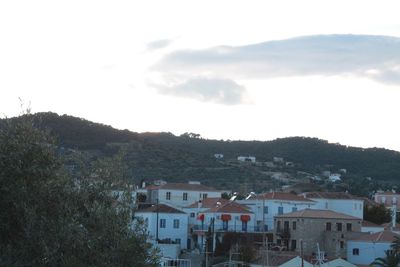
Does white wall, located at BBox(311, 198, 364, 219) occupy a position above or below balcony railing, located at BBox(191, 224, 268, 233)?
above

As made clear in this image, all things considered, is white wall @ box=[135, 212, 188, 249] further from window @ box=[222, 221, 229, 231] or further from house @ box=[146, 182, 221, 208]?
house @ box=[146, 182, 221, 208]

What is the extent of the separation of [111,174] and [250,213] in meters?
63.7

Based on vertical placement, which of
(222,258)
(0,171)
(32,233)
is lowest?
(222,258)

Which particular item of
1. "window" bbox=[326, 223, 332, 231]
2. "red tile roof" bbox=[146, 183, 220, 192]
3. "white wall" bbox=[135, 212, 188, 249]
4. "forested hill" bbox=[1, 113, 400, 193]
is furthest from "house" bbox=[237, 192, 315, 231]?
"forested hill" bbox=[1, 113, 400, 193]

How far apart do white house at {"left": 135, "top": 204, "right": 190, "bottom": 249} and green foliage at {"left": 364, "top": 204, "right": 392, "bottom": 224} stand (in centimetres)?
2041

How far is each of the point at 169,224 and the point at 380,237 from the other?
61.8 ft

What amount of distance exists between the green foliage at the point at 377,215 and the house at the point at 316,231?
15.2 m

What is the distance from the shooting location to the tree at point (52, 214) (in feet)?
47.2

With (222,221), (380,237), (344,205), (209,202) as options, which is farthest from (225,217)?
(344,205)

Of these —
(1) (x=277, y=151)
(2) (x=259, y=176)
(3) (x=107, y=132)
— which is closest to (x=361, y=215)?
(2) (x=259, y=176)

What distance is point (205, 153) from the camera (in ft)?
511

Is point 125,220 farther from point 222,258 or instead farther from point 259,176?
point 259,176

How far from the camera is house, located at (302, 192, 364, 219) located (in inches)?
3324

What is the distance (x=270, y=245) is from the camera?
73.1 m
